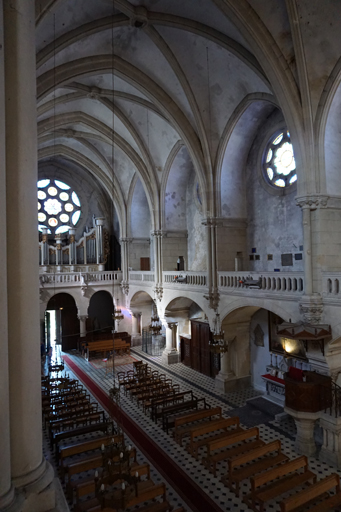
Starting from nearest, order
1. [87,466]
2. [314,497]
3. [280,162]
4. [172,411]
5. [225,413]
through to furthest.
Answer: [314,497], [87,466], [172,411], [225,413], [280,162]

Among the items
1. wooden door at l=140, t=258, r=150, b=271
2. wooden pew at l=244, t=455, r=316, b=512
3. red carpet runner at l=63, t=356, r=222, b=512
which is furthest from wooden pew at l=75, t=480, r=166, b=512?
wooden door at l=140, t=258, r=150, b=271

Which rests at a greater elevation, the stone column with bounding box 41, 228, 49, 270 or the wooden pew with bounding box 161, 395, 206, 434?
the stone column with bounding box 41, 228, 49, 270

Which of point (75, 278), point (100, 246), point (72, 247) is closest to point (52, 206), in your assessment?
point (72, 247)

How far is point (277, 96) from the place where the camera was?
11.2 metres

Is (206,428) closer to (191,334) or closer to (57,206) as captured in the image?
(191,334)

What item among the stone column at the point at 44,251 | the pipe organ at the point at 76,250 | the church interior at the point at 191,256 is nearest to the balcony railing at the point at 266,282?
the church interior at the point at 191,256

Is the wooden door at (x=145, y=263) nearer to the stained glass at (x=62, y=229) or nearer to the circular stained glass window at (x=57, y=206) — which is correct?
the circular stained glass window at (x=57, y=206)

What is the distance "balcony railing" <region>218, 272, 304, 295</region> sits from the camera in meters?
11.7

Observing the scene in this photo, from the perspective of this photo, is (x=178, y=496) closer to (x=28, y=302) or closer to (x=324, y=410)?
(x=324, y=410)

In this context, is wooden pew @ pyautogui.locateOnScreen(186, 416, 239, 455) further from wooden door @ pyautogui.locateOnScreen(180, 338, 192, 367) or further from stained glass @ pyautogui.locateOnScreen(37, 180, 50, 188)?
stained glass @ pyautogui.locateOnScreen(37, 180, 50, 188)

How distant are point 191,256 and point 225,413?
10.1 m

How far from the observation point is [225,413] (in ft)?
46.1

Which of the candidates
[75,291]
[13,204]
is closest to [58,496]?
[13,204]

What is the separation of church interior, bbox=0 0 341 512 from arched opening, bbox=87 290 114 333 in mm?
3667
